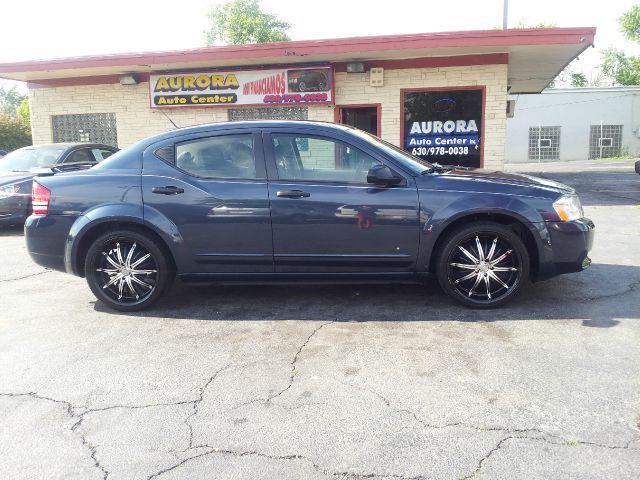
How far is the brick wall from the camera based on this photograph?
12000 millimetres

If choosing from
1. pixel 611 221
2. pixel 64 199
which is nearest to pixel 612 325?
pixel 64 199

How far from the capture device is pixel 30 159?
10141 millimetres

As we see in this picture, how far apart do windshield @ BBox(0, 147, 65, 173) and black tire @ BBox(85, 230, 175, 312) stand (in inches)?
230

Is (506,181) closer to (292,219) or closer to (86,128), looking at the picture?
(292,219)

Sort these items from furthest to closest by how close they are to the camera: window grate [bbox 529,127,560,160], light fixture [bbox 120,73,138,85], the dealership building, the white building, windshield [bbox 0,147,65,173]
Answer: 1. window grate [bbox 529,127,560,160]
2. the white building
3. light fixture [bbox 120,73,138,85]
4. the dealership building
5. windshield [bbox 0,147,65,173]

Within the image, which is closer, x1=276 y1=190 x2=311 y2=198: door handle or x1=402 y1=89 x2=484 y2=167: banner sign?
x1=276 y1=190 x2=311 y2=198: door handle

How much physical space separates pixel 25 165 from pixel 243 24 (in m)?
49.7

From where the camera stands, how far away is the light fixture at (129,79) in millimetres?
13320

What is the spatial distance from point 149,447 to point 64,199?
2.92 metres

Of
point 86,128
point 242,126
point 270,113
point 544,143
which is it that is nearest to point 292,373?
point 242,126

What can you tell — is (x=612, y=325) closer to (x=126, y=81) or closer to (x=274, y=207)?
(x=274, y=207)

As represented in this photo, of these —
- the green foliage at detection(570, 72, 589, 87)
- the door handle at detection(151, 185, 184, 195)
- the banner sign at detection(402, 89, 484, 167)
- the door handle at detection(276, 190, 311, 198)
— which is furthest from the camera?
the green foliage at detection(570, 72, 589, 87)

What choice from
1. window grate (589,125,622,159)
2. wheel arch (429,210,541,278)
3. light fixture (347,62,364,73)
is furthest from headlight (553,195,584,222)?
window grate (589,125,622,159)

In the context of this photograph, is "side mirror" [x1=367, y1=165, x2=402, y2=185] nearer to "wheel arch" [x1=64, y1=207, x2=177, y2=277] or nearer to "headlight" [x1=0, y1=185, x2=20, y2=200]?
"wheel arch" [x1=64, y1=207, x2=177, y2=277]
